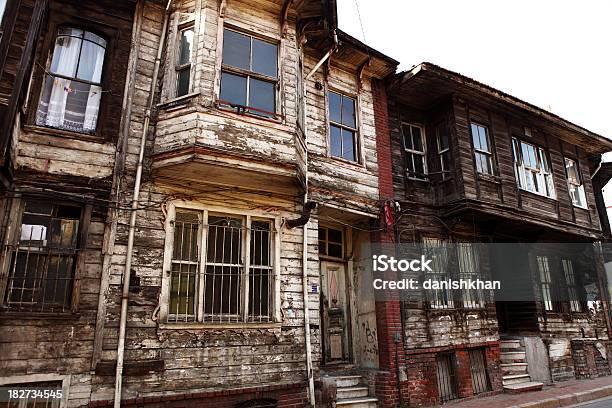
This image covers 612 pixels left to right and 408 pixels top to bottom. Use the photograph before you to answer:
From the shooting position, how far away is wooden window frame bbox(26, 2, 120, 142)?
22.4ft

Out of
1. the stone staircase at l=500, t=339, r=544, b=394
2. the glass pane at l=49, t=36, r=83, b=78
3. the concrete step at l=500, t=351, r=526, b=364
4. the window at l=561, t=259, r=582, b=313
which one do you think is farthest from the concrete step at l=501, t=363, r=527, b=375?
the glass pane at l=49, t=36, r=83, b=78

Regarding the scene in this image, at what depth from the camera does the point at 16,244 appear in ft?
20.0

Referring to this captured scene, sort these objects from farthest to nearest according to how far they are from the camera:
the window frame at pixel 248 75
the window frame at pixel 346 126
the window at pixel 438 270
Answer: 1. the window at pixel 438 270
2. the window frame at pixel 346 126
3. the window frame at pixel 248 75

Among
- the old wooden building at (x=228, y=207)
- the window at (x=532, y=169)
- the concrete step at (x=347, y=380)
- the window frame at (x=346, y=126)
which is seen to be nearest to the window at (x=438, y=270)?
the old wooden building at (x=228, y=207)

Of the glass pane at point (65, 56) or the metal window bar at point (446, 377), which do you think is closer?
the glass pane at point (65, 56)

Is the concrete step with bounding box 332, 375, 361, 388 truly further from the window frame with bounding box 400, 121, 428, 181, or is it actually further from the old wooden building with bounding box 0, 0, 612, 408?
the window frame with bounding box 400, 121, 428, 181

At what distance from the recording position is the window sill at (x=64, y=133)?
659 cm

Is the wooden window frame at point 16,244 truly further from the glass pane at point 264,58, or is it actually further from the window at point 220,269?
the glass pane at point 264,58

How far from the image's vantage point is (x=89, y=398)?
593 centimetres

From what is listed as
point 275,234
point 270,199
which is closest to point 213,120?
point 270,199

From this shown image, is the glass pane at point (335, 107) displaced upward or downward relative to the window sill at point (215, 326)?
upward

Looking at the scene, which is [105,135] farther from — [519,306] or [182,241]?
[519,306]

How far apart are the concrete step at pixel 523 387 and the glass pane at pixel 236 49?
992 centimetres

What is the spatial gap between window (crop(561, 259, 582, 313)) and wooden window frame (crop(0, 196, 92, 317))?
47.9 ft
